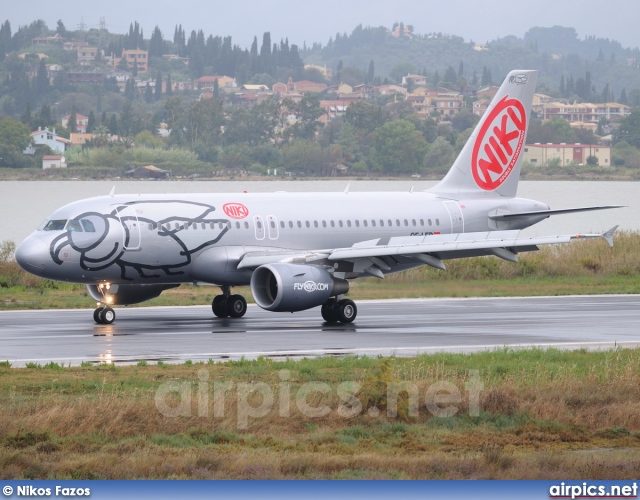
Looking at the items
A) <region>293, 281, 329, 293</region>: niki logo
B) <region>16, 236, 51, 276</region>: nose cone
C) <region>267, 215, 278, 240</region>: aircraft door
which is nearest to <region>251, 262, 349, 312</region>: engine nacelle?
<region>293, 281, 329, 293</region>: niki logo

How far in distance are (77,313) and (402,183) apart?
15229 centimetres

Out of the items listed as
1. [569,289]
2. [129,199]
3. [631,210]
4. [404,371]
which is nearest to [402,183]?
[631,210]

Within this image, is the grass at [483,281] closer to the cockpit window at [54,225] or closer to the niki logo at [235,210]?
the niki logo at [235,210]

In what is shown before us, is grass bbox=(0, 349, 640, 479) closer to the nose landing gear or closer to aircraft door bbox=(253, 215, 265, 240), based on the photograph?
the nose landing gear

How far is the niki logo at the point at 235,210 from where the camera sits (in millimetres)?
38781

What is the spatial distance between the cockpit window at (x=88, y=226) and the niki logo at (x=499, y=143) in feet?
48.4

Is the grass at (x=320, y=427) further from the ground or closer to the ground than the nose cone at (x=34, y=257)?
closer to the ground

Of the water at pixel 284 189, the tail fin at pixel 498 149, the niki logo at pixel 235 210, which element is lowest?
the water at pixel 284 189

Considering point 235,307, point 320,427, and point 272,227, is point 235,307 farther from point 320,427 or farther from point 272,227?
point 320,427

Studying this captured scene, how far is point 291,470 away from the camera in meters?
16.4

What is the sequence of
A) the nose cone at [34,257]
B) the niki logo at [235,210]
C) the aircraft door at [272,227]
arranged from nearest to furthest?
the nose cone at [34,257] < the niki logo at [235,210] < the aircraft door at [272,227]

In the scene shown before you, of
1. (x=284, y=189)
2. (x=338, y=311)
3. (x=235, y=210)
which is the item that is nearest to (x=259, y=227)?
(x=235, y=210)

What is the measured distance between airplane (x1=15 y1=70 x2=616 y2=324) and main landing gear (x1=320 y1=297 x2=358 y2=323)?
3 cm

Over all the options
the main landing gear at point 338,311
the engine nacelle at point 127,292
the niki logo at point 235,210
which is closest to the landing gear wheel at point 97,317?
the engine nacelle at point 127,292
